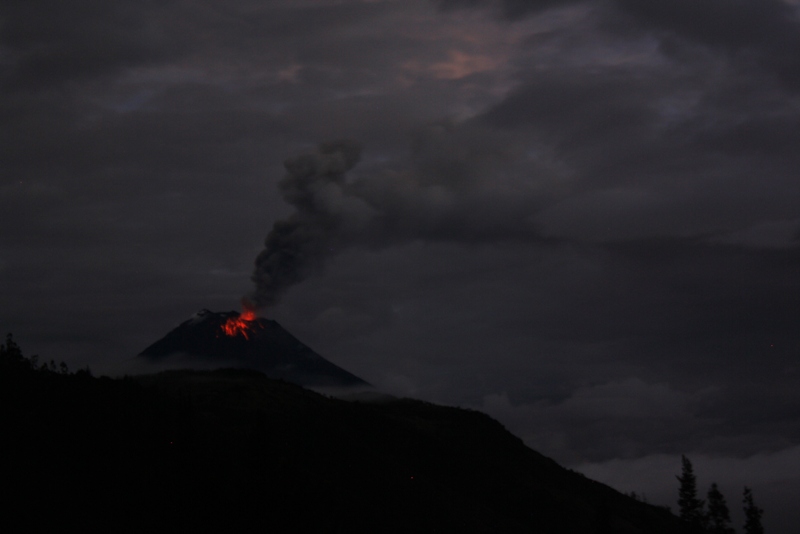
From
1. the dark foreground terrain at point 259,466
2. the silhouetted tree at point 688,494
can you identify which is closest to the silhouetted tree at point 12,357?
the dark foreground terrain at point 259,466

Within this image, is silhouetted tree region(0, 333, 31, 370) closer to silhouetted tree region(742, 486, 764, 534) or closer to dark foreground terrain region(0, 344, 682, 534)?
dark foreground terrain region(0, 344, 682, 534)

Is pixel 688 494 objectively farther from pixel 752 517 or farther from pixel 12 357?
pixel 12 357

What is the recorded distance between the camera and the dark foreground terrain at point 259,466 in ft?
191

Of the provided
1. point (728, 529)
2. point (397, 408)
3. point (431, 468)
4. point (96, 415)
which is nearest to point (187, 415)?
point (96, 415)

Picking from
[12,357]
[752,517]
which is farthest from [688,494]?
[12,357]

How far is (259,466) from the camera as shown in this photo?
5856 centimetres

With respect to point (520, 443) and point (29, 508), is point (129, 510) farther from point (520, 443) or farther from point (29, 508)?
point (520, 443)

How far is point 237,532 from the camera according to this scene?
5522cm

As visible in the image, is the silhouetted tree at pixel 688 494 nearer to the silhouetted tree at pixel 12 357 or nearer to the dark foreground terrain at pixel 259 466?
the dark foreground terrain at pixel 259 466

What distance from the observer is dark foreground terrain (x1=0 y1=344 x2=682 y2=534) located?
2288 inches

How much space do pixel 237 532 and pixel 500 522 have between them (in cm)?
9700

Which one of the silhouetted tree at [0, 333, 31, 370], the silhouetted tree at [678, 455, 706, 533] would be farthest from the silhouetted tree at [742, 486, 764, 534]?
the silhouetted tree at [0, 333, 31, 370]

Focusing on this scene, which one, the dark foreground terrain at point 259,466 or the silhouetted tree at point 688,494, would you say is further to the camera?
the silhouetted tree at point 688,494

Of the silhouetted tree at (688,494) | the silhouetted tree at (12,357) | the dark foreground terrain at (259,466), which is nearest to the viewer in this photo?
the dark foreground terrain at (259,466)
